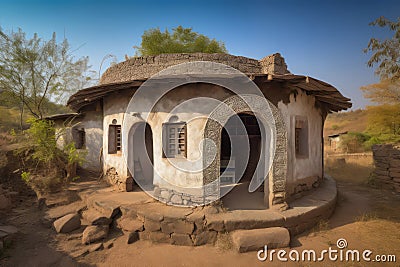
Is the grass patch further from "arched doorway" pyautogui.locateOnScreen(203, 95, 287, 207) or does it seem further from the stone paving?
"arched doorway" pyautogui.locateOnScreen(203, 95, 287, 207)

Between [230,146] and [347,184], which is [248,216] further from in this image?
[347,184]

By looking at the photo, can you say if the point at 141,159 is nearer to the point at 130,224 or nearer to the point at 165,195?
the point at 165,195

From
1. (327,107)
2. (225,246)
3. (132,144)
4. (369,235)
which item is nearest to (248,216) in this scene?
(225,246)

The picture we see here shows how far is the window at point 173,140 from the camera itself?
19.2 ft

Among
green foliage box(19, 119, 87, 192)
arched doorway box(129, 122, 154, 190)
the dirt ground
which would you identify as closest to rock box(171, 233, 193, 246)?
the dirt ground

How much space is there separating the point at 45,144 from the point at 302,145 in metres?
→ 8.47

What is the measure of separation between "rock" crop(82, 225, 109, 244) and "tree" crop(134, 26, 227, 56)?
748 centimetres

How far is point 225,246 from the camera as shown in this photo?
14.3ft

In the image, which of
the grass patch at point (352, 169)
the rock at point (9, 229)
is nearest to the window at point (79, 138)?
the rock at point (9, 229)

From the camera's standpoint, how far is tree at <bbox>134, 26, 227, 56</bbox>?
376 inches

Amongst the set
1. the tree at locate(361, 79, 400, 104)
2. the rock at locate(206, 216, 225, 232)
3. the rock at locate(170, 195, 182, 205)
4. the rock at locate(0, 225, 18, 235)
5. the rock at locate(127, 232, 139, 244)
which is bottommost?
the rock at locate(127, 232, 139, 244)

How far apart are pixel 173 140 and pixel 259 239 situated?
3252 mm

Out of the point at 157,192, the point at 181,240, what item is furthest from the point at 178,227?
the point at 157,192

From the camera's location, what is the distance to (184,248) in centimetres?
451
